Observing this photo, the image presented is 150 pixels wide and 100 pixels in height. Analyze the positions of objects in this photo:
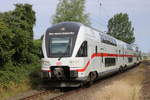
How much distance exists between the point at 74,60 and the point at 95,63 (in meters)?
2.85

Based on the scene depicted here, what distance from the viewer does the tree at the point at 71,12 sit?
150 feet

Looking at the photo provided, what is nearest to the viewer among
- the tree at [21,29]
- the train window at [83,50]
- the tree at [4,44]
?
the train window at [83,50]

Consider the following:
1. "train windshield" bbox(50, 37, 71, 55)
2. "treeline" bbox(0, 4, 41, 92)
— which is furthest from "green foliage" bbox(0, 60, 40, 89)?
"train windshield" bbox(50, 37, 71, 55)

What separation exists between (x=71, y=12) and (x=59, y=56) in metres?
33.6

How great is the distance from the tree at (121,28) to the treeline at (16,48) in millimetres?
64028

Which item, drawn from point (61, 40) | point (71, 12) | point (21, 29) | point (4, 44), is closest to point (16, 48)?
point (21, 29)

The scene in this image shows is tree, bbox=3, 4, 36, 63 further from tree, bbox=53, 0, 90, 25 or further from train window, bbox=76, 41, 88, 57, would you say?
tree, bbox=53, 0, 90, 25

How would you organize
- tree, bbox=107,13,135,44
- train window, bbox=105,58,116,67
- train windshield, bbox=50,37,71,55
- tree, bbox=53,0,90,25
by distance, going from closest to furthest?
train windshield, bbox=50,37,71,55 → train window, bbox=105,58,116,67 → tree, bbox=53,0,90,25 → tree, bbox=107,13,135,44

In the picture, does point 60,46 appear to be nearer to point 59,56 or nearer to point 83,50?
point 59,56

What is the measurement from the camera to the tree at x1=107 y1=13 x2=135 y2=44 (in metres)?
83.2

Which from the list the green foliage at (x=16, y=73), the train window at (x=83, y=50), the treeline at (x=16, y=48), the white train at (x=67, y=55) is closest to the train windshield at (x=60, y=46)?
the white train at (x=67, y=55)

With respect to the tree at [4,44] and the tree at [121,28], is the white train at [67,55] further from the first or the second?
the tree at [121,28]

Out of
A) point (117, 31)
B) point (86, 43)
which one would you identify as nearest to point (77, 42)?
point (86, 43)

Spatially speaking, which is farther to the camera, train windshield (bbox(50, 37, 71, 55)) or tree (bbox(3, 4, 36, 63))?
tree (bbox(3, 4, 36, 63))
